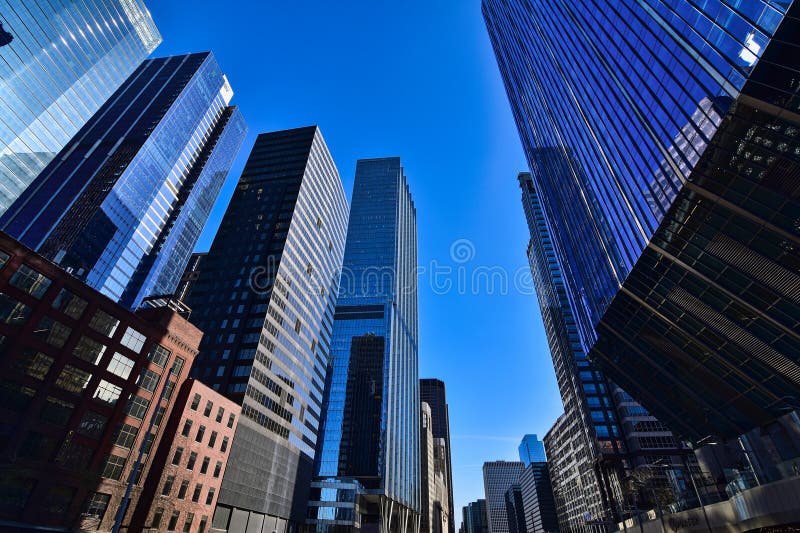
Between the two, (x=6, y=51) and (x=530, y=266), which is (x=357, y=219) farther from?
(x=6, y=51)

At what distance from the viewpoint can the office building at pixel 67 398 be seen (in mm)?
35156

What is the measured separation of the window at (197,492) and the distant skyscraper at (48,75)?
7955 centimetres

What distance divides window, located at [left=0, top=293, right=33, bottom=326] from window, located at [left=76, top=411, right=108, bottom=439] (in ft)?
35.4

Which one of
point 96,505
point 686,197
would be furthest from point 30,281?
point 686,197

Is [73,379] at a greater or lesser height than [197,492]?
greater

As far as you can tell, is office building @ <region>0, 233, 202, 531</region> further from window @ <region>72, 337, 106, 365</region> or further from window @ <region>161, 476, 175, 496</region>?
window @ <region>161, 476, 175, 496</region>

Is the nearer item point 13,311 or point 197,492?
point 13,311

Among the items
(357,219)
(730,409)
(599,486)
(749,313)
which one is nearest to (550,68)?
(749,313)

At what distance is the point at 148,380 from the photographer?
48.6m

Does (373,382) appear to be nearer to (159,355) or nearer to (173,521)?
(173,521)

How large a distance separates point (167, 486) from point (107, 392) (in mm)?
14042

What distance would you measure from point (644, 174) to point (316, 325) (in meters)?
78.0

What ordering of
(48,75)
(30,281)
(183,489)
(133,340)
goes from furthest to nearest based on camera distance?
1. (48,75)
2. (183,489)
3. (133,340)
4. (30,281)

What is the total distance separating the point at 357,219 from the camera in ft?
600
